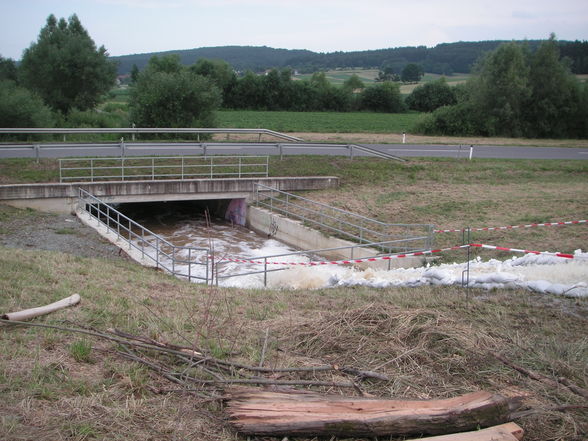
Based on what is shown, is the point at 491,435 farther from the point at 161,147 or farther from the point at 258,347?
the point at 161,147

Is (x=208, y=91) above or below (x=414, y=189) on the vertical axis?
above

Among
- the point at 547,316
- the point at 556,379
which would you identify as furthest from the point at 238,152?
the point at 556,379

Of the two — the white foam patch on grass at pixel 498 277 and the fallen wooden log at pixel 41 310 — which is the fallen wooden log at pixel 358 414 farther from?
the white foam patch on grass at pixel 498 277

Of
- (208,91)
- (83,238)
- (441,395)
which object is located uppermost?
(208,91)

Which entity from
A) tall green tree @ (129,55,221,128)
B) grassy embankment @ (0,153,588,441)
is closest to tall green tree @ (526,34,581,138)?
tall green tree @ (129,55,221,128)

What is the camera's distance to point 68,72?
45.9 m

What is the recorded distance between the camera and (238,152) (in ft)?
89.6

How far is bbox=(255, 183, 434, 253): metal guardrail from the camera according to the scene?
54.0ft

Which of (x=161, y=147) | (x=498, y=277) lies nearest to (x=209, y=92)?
(x=161, y=147)

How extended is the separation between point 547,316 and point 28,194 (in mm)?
17108

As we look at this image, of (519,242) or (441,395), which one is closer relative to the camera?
(441,395)

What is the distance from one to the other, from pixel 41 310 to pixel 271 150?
21573 mm

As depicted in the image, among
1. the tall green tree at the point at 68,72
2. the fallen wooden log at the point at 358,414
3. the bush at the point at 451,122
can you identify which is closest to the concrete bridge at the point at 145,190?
the fallen wooden log at the point at 358,414

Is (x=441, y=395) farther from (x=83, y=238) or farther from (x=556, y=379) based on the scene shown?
(x=83, y=238)
